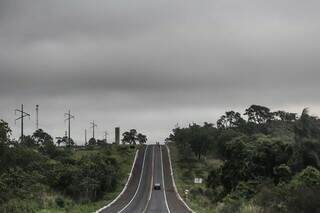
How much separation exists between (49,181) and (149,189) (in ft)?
112

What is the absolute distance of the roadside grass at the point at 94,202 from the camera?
48.7 m

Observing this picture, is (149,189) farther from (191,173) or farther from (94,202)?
(94,202)

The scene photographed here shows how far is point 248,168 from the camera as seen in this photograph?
5197 centimetres

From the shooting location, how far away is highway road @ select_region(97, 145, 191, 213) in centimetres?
6384

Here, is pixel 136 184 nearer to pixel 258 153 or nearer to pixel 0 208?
pixel 258 153

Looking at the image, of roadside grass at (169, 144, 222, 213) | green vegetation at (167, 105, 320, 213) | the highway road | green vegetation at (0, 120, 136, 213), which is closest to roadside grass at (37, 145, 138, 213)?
green vegetation at (0, 120, 136, 213)

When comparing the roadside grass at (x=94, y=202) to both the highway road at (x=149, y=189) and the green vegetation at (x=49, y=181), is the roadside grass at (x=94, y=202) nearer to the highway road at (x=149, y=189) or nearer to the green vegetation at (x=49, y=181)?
the green vegetation at (x=49, y=181)

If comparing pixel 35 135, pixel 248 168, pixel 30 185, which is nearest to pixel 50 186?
pixel 30 185

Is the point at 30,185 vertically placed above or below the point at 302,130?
below

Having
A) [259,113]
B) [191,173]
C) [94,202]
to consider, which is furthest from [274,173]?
[259,113]

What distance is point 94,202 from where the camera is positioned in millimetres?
72500

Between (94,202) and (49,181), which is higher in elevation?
(49,181)

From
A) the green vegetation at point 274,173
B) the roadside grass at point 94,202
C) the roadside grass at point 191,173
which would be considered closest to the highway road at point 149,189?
the roadside grass at point 94,202

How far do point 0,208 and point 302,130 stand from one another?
24690 mm
